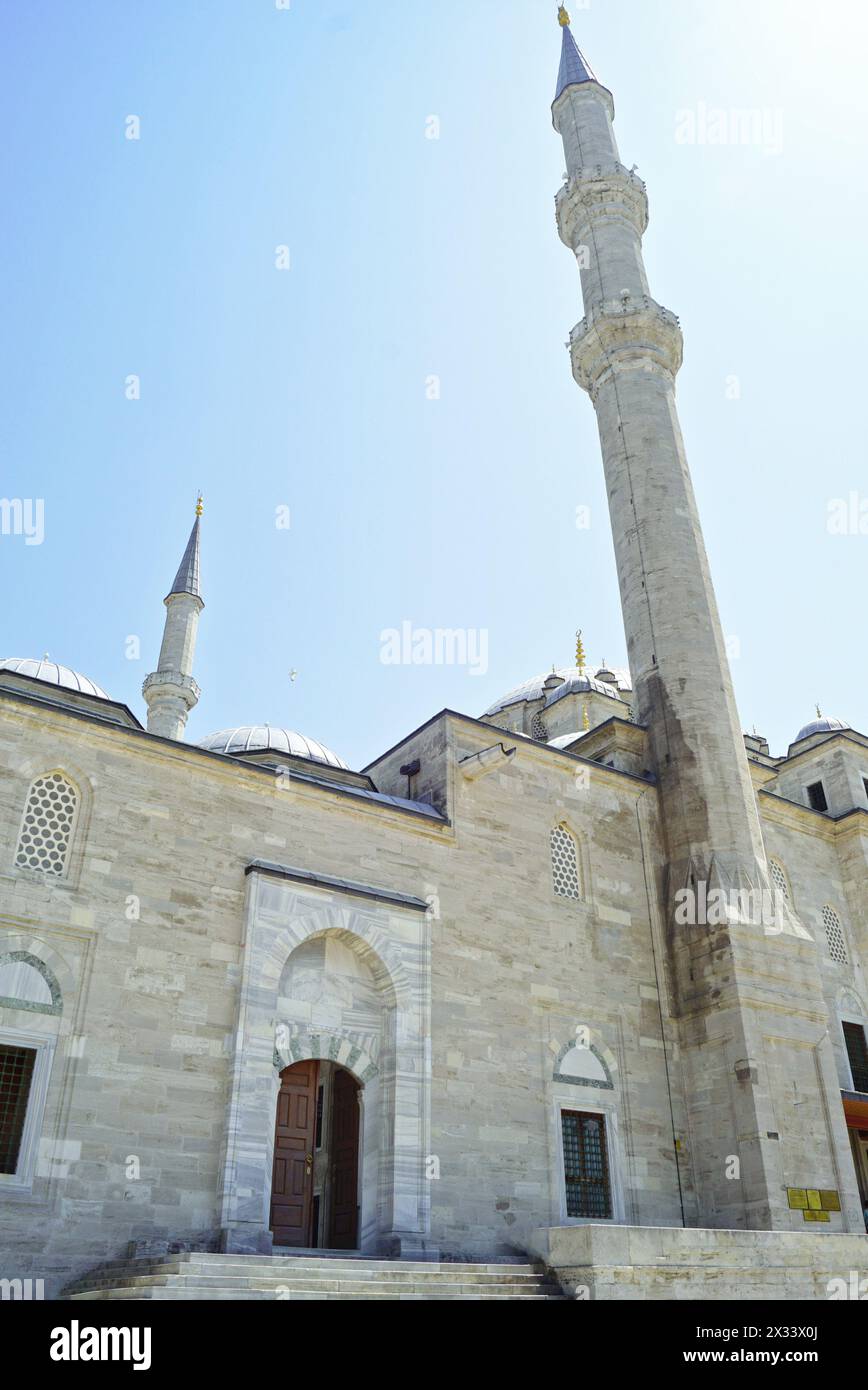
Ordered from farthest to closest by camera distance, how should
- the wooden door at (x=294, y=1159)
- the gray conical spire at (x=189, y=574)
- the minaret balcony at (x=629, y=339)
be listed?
the gray conical spire at (x=189, y=574)
the minaret balcony at (x=629, y=339)
the wooden door at (x=294, y=1159)

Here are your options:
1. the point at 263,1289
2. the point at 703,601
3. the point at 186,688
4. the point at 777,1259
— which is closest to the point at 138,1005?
the point at 263,1289

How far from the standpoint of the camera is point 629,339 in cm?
1928

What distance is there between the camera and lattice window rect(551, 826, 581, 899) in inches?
567

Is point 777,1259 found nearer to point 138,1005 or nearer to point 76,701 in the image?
point 138,1005

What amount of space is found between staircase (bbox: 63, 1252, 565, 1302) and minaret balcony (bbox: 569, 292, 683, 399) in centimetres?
1507

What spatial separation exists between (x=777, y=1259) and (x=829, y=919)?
8950mm

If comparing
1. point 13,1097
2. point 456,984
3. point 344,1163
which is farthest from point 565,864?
point 13,1097

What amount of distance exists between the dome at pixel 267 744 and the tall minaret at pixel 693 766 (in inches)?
225

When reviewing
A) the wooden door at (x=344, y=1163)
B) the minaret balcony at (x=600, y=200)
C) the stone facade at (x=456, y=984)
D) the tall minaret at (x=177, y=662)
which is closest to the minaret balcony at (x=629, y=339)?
the stone facade at (x=456, y=984)

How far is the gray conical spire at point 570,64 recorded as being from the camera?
76.5 ft

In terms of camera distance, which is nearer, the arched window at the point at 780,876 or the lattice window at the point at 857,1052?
the lattice window at the point at 857,1052

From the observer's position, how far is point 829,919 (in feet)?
59.5

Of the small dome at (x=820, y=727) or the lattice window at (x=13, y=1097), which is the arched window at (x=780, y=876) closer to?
the small dome at (x=820, y=727)

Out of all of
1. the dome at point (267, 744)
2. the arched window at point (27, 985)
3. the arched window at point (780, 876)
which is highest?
the dome at point (267, 744)
